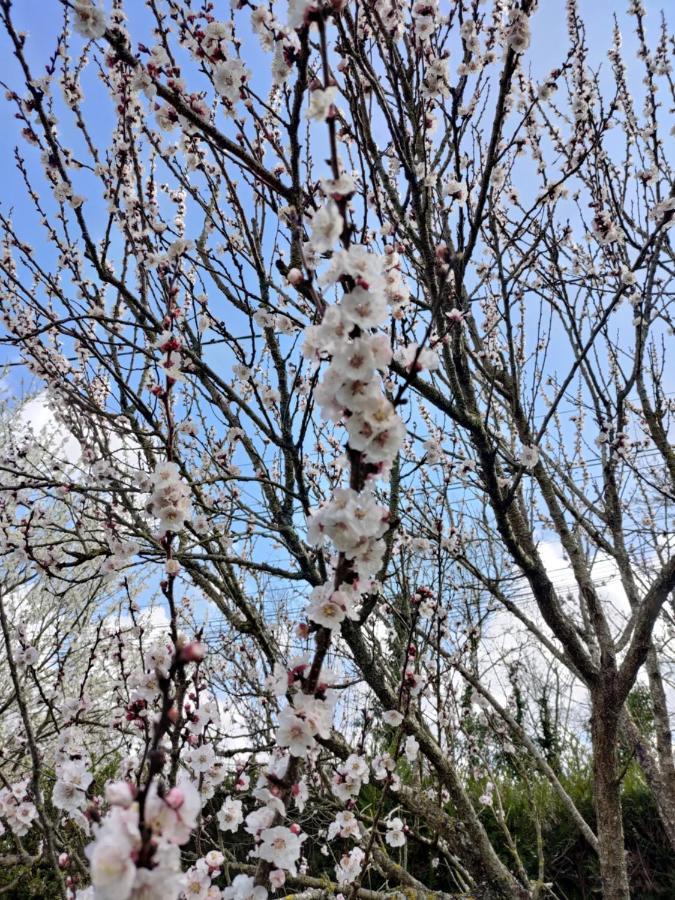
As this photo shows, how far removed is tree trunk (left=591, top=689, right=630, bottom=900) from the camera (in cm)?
244

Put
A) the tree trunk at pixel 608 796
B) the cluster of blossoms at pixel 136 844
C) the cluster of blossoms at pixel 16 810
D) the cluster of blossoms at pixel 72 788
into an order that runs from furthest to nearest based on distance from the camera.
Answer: the cluster of blossoms at pixel 16 810
the tree trunk at pixel 608 796
the cluster of blossoms at pixel 72 788
the cluster of blossoms at pixel 136 844

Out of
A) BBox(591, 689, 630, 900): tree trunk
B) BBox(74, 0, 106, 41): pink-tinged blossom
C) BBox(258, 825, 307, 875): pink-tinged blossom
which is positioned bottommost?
BBox(258, 825, 307, 875): pink-tinged blossom

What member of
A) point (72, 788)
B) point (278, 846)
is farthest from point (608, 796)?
point (72, 788)

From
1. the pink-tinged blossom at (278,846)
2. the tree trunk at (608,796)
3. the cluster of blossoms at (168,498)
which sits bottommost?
the pink-tinged blossom at (278,846)

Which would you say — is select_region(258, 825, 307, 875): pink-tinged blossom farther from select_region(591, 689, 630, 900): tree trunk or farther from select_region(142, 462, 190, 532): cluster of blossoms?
select_region(591, 689, 630, 900): tree trunk

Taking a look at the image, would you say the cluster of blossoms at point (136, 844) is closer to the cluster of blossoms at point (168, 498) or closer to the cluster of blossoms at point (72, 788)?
the cluster of blossoms at point (168, 498)

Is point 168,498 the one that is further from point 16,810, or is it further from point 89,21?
point 16,810

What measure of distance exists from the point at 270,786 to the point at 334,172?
1294 millimetres

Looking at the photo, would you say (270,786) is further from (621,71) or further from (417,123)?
(621,71)

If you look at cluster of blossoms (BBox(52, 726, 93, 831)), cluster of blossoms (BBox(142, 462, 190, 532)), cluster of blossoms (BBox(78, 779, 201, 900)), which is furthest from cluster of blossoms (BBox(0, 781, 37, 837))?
cluster of blossoms (BBox(78, 779, 201, 900))

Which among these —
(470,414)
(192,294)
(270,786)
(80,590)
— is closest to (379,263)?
(270,786)

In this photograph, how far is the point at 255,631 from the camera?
2934 mm

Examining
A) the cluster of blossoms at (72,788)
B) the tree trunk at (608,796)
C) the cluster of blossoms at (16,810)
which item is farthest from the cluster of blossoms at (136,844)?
the cluster of blossoms at (16,810)

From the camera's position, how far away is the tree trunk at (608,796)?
2439mm
